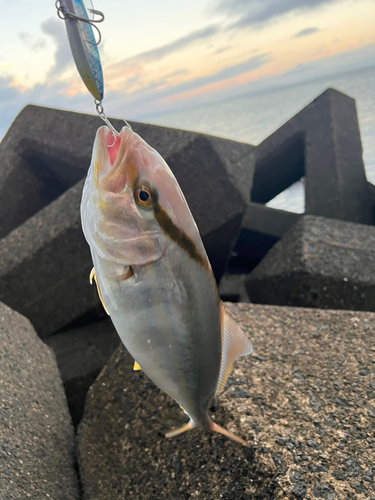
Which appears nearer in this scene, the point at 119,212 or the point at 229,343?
the point at 119,212

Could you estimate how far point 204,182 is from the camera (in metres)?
1.91

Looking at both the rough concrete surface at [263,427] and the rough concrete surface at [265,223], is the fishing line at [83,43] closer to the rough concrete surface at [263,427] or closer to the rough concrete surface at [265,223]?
the rough concrete surface at [263,427]

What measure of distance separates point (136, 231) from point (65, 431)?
102cm

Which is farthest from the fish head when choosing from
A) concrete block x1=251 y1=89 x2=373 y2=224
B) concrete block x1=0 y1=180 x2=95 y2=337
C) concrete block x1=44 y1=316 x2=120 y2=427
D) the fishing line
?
concrete block x1=251 y1=89 x2=373 y2=224

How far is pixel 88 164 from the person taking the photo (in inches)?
85.9

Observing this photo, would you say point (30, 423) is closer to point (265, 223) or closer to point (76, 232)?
point (76, 232)

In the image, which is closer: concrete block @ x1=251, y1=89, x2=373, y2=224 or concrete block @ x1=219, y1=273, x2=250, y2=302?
concrete block @ x1=219, y1=273, x2=250, y2=302

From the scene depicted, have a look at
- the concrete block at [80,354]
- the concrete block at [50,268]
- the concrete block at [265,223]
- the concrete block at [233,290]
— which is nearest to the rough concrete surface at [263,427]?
the concrete block at [80,354]

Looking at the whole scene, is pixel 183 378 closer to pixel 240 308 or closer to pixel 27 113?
pixel 240 308

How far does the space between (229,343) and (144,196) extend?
0.32 meters

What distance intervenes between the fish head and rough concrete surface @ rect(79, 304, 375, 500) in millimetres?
679

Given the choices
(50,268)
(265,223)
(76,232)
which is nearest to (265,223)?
(265,223)

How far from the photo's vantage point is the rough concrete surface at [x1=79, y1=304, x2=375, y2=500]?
0.90 meters

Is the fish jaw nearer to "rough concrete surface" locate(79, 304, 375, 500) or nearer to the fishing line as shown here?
the fishing line
